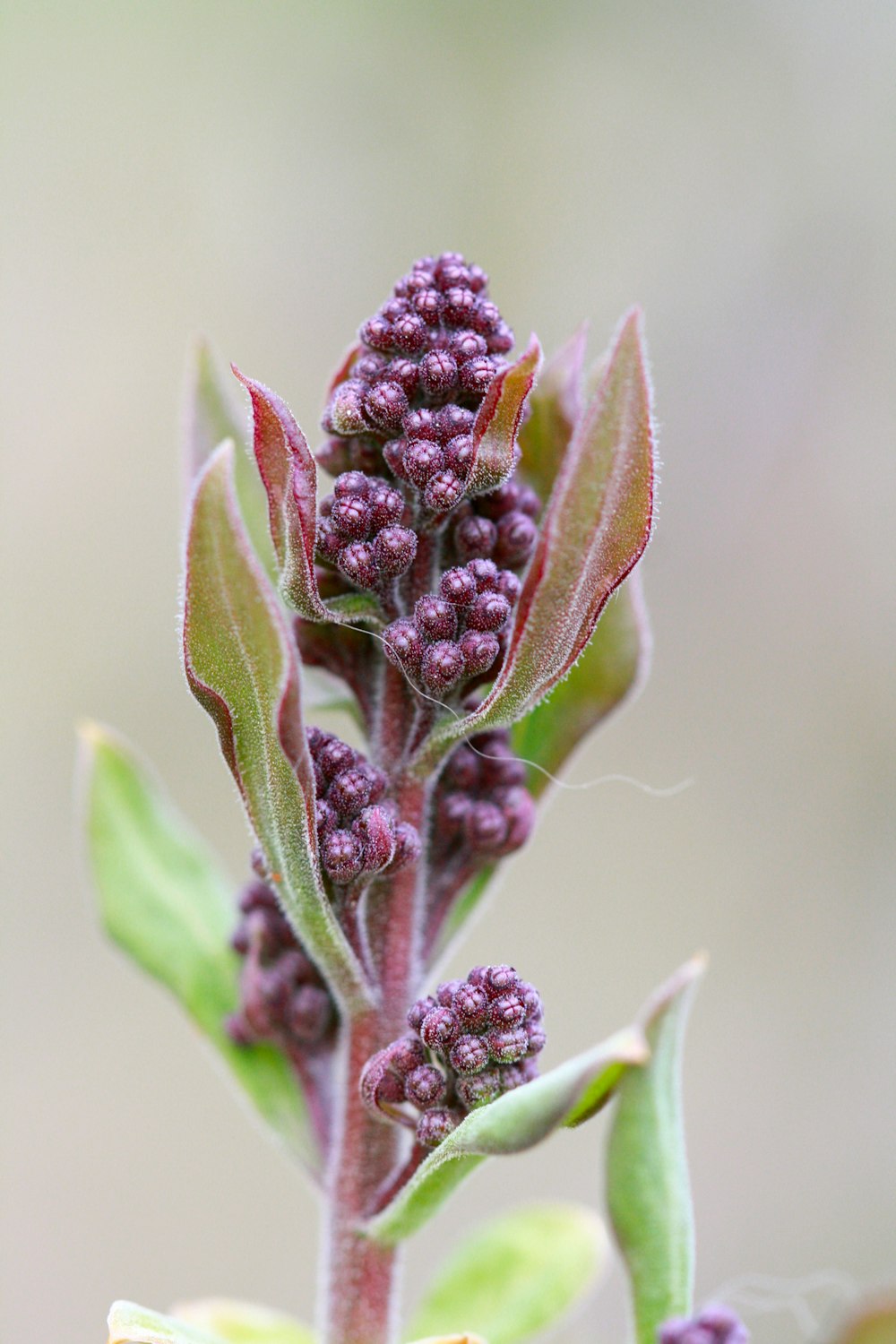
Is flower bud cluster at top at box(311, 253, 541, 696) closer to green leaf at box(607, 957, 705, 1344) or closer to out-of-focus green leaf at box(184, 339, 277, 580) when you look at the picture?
out-of-focus green leaf at box(184, 339, 277, 580)

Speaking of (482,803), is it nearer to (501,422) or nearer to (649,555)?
(501,422)

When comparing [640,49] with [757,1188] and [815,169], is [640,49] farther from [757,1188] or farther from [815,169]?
[757,1188]

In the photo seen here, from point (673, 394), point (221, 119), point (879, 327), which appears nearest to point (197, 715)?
point (673, 394)

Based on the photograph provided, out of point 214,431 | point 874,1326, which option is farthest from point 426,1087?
point 214,431

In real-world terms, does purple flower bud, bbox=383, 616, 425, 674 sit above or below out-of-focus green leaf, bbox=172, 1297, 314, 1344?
above

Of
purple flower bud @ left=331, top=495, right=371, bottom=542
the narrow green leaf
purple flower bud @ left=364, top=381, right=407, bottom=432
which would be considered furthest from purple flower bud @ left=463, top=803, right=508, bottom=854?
the narrow green leaf

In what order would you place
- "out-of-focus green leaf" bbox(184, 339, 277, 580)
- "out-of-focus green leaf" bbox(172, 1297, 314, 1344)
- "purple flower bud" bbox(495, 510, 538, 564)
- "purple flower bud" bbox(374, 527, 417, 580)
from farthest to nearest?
1. "out-of-focus green leaf" bbox(172, 1297, 314, 1344)
2. "out-of-focus green leaf" bbox(184, 339, 277, 580)
3. "purple flower bud" bbox(495, 510, 538, 564)
4. "purple flower bud" bbox(374, 527, 417, 580)

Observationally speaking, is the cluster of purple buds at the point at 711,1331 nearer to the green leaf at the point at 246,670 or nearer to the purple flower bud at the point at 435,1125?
the purple flower bud at the point at 435,1125
